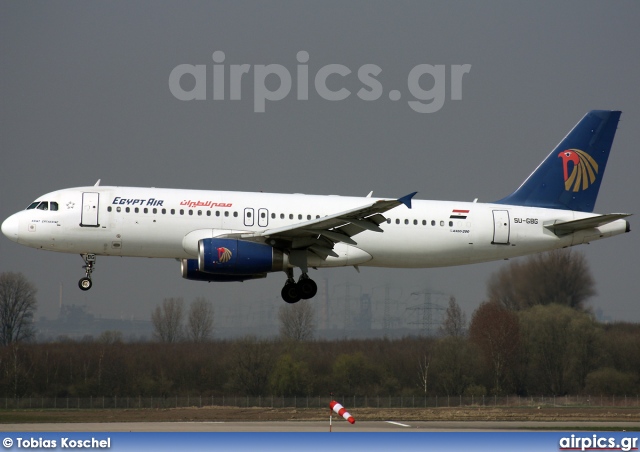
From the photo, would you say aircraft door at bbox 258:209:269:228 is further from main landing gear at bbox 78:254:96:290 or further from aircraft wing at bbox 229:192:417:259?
main landing gear at bbox 78:254:96:290

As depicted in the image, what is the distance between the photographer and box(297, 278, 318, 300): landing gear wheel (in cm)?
3738

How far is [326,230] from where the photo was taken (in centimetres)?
3559

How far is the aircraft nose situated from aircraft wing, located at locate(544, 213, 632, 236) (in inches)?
767

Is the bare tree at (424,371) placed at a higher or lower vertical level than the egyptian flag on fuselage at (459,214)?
lower

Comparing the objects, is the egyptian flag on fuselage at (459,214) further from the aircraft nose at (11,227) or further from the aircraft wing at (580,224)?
the aircraft nose at (11,227)

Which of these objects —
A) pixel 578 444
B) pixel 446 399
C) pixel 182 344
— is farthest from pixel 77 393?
pixel 578 444

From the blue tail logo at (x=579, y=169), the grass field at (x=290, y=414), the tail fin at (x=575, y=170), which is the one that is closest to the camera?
the tail fin at (x=575, y=170)

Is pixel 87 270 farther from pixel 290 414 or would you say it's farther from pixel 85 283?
pixel 290 414

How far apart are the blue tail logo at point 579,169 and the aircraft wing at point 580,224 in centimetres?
279

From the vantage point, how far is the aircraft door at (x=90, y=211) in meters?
35.9

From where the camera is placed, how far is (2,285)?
75.7 meters

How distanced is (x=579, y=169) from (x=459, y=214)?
6.60 metres

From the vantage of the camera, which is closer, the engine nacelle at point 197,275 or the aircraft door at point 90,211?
the aircraft door at point 90,211

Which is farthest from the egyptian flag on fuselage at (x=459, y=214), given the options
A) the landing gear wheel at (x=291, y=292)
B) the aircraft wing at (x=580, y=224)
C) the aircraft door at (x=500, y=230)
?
the landing gear wheel at (x=291, y=292)
